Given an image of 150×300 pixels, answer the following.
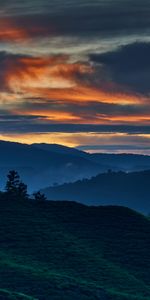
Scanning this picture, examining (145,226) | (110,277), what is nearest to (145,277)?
(110,277)

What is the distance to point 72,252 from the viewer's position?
389 ft

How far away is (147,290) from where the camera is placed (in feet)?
339

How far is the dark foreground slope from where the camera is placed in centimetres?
9781

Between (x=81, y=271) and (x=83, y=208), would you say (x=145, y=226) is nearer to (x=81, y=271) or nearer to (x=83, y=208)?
(x=83, y=208)

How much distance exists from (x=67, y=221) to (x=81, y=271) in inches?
1088

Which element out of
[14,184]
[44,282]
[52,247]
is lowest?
[44,282]

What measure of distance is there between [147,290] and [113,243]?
2398 cm

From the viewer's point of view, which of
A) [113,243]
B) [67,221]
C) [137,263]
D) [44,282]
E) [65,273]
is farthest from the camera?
[67,221]

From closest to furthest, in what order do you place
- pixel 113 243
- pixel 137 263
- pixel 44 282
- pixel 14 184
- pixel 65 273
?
1. pixel 44 282
2. pixel 65 273
3. pixel 137 263
4. pixel 113 243
5. pixel 14 184

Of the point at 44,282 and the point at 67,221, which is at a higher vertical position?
the point at 67,221

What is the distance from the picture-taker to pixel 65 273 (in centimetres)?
10712

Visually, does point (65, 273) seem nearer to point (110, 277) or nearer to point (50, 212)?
point (110, 277)

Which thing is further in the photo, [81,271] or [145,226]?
[145,226]

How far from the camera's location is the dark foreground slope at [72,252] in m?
97.8
